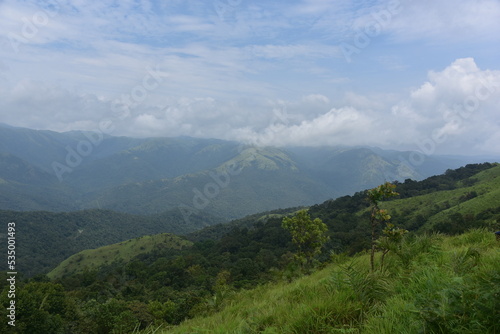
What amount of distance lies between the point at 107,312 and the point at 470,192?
262 ft

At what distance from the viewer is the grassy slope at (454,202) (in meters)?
58.9

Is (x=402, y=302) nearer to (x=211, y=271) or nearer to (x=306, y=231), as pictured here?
(x=306, y=231)

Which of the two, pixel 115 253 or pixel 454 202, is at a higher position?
pixel 454 202

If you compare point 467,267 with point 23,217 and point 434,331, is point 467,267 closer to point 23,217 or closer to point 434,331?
point 434,331

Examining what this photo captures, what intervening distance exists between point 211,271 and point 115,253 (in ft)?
224

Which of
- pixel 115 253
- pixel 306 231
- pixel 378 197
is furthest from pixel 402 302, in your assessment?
pixel 115 253

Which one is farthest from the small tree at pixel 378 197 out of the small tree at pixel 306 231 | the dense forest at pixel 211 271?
the small tree at pixel 306 231

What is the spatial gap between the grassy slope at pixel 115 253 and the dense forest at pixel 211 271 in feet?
16.7

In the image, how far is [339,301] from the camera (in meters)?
4.63

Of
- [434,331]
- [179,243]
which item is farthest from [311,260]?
[179,243]

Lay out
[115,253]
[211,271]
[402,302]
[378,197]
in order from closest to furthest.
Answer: [402,302]
[378,197]
[211,271]
[115,253]

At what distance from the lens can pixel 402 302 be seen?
395 cm

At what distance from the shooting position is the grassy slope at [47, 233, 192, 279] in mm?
108000

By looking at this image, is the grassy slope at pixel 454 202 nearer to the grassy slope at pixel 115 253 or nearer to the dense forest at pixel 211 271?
the dense forest at pixel 211 271
